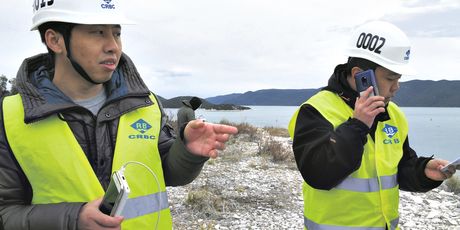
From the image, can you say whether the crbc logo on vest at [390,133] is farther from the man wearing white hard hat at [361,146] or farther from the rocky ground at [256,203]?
the rocky ground at [256,203]

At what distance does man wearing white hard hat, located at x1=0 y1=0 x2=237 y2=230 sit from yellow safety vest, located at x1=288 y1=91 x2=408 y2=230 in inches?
37.6

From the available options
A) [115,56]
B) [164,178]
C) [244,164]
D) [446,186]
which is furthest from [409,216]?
[115,56]

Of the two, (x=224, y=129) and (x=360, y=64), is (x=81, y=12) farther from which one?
(x=360, y=64)

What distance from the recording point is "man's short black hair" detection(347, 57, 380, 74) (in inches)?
112

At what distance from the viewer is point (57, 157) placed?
1.94m

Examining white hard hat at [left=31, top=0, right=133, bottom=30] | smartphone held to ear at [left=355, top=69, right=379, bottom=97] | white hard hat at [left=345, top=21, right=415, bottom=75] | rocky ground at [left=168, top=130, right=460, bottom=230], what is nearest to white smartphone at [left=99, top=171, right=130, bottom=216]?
white hard hat at [left=31, top=0, right=133, bottom=30]

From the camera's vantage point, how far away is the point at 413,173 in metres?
2.87

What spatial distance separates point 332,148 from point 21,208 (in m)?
1.73

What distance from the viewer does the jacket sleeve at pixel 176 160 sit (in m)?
2.14

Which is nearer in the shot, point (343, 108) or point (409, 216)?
point (343, 108)

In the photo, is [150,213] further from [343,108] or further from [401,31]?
[401,31]

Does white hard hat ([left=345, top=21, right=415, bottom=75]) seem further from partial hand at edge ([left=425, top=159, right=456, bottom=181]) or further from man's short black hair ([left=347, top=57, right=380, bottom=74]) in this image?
partial hand at edge ([left=425, top=159, right=456, bottom=181])

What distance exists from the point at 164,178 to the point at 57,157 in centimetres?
69

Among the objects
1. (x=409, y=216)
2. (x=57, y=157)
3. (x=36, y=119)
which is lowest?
(x=409, y=216)
